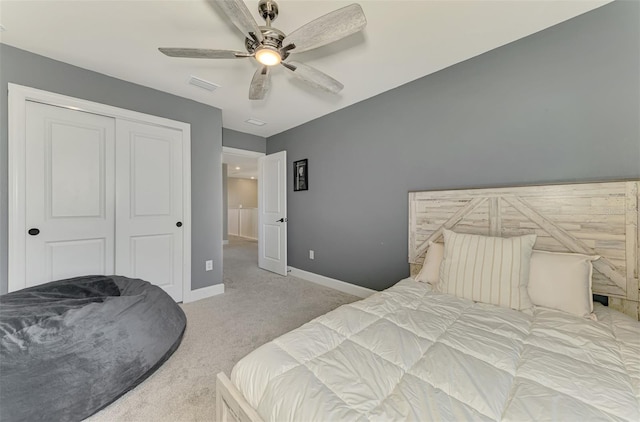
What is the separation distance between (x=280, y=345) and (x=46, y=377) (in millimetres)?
1278

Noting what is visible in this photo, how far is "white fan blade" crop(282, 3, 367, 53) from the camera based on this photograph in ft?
4.18

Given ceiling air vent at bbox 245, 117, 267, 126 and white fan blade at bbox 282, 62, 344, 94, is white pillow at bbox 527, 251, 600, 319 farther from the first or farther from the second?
ceiling air vent at bbox 245, 117, 267, 126

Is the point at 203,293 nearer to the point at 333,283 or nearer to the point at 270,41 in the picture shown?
the point at 333,283

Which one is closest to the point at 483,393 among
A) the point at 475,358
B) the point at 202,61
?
the point at 475,358

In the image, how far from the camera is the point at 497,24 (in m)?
1.79

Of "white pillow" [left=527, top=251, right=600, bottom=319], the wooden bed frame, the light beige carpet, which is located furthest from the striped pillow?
the light beige carpet

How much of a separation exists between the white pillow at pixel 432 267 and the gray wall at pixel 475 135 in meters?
0.63

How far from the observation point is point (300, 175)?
3969 mm

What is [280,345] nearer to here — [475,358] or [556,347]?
[475,358]

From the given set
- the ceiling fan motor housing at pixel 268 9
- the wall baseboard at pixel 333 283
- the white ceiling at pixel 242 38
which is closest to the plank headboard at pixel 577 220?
the white ceiling at pixel 242 38

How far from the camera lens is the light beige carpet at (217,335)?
1.41 meters

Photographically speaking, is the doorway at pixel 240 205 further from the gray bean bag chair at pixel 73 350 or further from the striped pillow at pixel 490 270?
the striped pillow at pixel 490 270

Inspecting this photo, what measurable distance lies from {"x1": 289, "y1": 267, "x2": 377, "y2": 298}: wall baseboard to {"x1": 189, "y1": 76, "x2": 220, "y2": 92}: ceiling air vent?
2.79 metres

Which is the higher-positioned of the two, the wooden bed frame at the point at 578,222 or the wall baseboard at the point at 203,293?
the wooden bed frame at the point at 578,222
